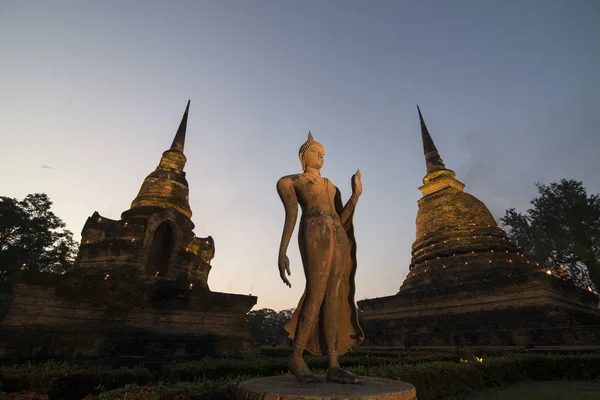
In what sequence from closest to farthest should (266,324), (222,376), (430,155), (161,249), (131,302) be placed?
(222,376) < (131,302) < (161,249) < (430,155) < (266,324)

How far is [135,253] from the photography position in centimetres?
1322

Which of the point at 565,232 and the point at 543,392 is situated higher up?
the point at 565,232

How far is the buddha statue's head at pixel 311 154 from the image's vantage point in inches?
177

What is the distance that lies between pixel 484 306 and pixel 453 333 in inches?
80.7

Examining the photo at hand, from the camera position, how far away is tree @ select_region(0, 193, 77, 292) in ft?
81.1

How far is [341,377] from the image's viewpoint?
3.23 metres

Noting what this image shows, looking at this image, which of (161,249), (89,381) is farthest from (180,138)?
(89,381)

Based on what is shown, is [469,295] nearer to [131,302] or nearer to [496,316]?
[496,316]

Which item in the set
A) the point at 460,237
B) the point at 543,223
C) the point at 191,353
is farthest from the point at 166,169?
the point at 543,223

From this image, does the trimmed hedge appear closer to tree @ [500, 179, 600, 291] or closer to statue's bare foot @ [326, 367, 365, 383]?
statue's bare foot @ [326, 367, 365, 383]

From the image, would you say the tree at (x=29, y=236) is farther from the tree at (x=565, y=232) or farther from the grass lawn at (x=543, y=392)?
the tree at (x=565, y=232)

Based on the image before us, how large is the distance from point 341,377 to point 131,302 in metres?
10.1

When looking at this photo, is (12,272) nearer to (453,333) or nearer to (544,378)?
(544,378)

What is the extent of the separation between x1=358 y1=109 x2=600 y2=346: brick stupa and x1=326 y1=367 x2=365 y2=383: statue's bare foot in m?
11.1
